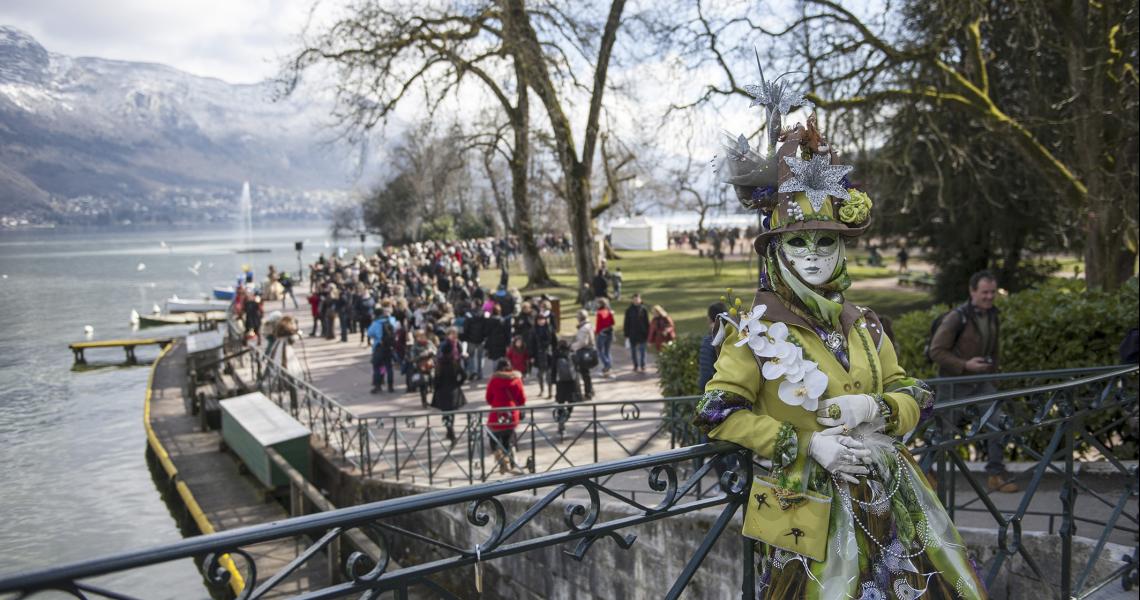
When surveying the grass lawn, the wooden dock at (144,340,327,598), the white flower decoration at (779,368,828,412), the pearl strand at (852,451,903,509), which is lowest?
the wooden dock at (144,340,327,598)

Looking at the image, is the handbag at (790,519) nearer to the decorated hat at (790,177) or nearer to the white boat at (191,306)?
the decorated hat at (790,177)

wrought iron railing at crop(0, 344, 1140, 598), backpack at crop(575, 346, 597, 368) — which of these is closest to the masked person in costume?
wrought iron railing at crop(0, 344, 1140, 598)

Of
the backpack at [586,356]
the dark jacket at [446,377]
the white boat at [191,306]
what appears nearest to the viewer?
the dark jacket at [446,377]

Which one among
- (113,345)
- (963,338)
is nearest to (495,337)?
(963,338)

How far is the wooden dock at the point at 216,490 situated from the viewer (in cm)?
1162

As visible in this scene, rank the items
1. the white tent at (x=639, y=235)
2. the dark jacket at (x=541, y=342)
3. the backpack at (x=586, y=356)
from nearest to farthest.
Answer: the backpack at (x=586, y=356)
the dark jacket at (x=541, y=342)
the white tent at (x=639, y=235)

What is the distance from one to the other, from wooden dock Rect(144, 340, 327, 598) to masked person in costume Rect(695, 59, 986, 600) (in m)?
8.03

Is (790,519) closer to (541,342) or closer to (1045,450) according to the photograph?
(1045,450)

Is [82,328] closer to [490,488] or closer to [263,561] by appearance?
[263,561]

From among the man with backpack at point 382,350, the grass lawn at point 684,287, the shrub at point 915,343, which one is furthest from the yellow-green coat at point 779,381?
the man with backpack at point 382,350

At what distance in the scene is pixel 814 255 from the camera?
10.2ft

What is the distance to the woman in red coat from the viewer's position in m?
10.7

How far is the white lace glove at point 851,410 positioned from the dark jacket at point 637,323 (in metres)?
13.9

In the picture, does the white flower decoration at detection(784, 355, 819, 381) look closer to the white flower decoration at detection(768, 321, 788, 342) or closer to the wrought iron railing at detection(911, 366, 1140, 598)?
the white flower decoration at detection(768, 321, 788, 342)
